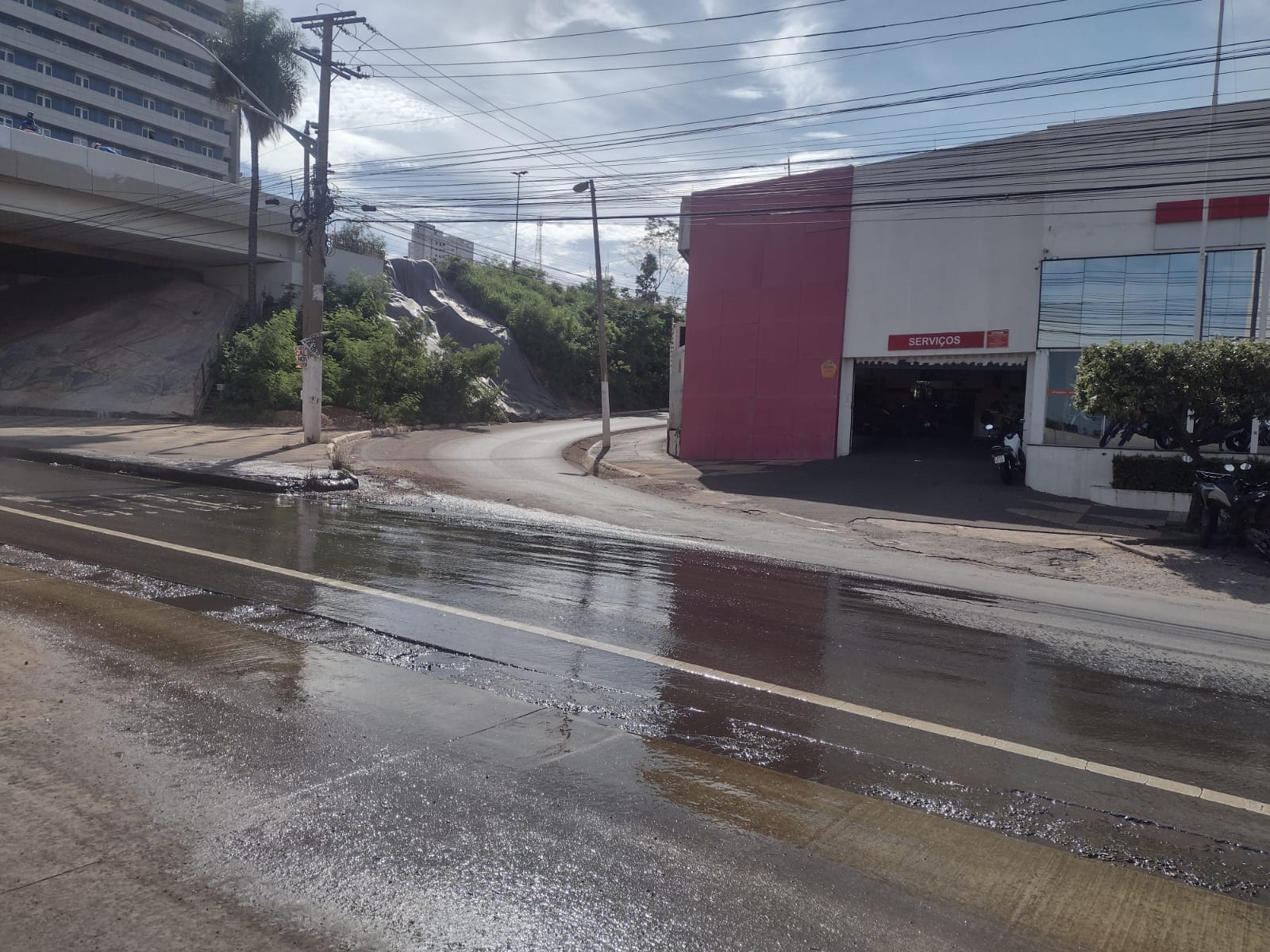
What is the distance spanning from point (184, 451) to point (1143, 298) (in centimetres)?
2161

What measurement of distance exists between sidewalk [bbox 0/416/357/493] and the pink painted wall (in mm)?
11090

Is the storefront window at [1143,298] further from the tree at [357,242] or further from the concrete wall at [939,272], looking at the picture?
the tree at [357,242]

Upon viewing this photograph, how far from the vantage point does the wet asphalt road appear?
171 inches

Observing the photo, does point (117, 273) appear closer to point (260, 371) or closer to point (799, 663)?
point (260, 371)

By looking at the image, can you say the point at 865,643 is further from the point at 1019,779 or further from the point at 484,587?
the point at 484,587

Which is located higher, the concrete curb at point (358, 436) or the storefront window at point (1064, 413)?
the storefront window at point (1064, 413)

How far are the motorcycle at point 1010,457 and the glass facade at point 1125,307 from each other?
647 millimetres

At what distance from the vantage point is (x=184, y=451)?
67.8 feet

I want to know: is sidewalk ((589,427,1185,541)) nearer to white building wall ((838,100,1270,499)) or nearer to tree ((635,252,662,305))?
white building wall ((838,100,1270,499))

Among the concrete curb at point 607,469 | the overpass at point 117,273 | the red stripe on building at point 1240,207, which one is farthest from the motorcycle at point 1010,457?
the overpass at point 117,273

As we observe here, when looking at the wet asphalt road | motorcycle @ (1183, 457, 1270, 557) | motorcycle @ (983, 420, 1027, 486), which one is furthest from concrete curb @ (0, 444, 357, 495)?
motorcycle @ (1183, 457, 1270, 557)

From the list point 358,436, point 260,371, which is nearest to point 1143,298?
point 358,436

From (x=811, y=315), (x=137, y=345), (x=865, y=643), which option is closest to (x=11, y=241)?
(x=137, y=345)

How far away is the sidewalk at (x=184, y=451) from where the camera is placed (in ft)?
55.3
